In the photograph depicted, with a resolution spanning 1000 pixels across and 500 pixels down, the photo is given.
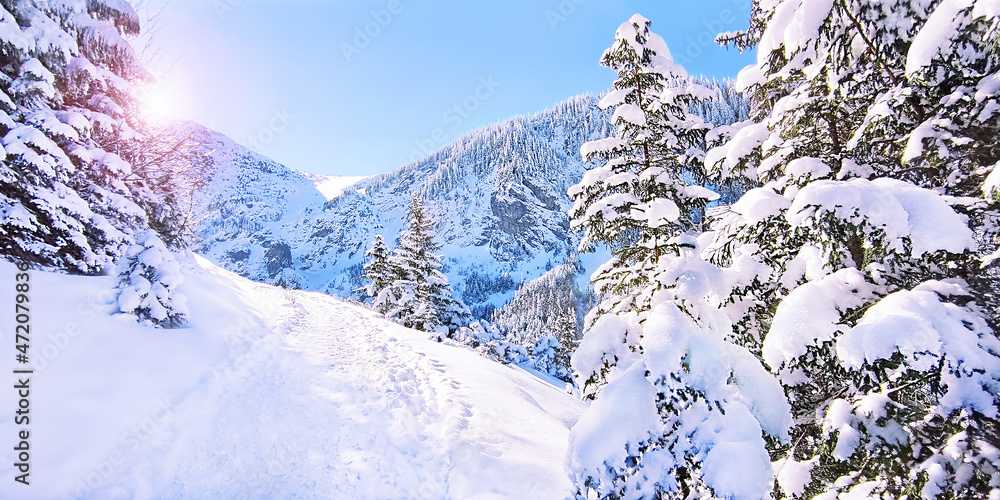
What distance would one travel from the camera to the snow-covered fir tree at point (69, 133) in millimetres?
7879

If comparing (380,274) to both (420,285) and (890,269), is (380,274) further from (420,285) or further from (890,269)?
(890,269)

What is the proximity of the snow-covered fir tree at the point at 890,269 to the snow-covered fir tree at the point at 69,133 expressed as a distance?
40.8ft

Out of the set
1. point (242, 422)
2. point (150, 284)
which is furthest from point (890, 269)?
point (150, 284)

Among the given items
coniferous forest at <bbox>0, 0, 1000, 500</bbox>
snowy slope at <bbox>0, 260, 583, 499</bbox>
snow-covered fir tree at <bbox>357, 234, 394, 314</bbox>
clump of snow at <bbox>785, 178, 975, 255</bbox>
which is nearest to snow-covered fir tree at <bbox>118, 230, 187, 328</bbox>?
coniferous forest at <bbox>0, 0, 1000, 500</bbox>

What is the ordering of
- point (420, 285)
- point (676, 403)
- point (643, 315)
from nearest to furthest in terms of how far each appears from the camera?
point (676, 403), point (643, 315), point (420, 285)

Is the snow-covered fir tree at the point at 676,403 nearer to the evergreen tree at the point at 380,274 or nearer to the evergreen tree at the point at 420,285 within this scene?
the evergreen tree at the point at 420,285

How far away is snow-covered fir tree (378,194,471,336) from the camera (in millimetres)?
23688

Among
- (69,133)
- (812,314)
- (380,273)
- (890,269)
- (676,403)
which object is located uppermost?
(69,133)

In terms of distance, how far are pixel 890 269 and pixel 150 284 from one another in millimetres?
12801

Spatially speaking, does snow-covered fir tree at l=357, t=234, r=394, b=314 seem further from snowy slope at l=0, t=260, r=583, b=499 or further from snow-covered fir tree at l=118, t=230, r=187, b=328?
snow-covered fir tree at l=118, t=230, r=187, b=328

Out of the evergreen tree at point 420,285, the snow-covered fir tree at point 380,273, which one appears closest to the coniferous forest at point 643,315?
the evergreen tree at point 420,285

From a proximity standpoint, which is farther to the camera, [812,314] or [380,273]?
[380,273]

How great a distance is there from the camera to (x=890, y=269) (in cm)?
385

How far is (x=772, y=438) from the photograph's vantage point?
11.8 ft
